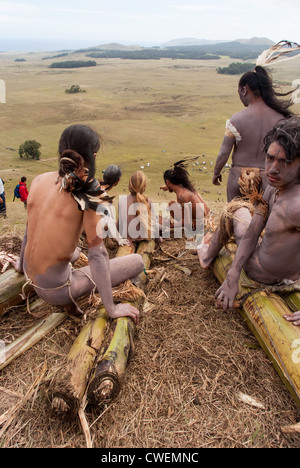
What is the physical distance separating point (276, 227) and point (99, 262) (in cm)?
146

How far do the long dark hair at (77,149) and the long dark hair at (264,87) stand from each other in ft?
8.53

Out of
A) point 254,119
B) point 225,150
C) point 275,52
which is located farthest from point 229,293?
point 275,52

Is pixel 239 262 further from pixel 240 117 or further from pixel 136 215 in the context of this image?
pixel 240 117

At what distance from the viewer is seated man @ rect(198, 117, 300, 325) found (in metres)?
2.75

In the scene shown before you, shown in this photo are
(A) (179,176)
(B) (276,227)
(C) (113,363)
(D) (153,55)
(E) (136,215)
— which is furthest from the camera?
(D) (153,55)

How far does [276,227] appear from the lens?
299 centimetres

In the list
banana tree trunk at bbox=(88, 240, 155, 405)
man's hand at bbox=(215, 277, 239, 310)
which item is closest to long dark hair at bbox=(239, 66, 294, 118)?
man's hand at bbox=(215, 277, 239, 310)

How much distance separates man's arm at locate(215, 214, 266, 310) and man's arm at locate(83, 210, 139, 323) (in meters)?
0.87

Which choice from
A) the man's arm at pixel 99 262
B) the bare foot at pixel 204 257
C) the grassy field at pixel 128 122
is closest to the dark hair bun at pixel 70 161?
the man's arm at pixel 99 262

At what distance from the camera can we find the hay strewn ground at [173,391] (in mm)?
2359

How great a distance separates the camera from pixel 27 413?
2498mm

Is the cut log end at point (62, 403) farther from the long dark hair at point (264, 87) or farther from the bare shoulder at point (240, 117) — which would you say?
the long dark hair at point (264, 87)
